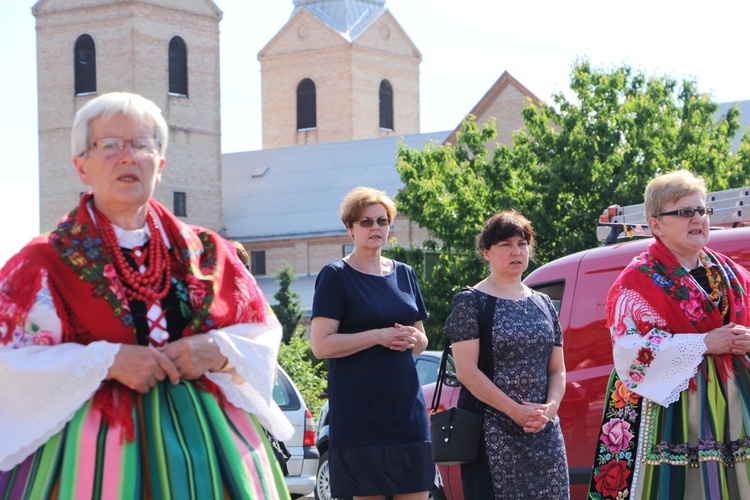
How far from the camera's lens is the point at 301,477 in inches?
493

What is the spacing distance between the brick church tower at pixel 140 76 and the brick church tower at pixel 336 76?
1331cm

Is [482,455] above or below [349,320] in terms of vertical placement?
below

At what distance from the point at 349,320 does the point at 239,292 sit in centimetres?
231

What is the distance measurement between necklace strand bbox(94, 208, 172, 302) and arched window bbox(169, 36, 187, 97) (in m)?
60.7

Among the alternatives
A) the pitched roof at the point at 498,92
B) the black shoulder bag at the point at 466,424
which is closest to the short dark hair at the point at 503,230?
the black shoulder bag at the point at 466,424

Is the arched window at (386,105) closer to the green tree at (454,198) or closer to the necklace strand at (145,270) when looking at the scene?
the green tree at (454,198)

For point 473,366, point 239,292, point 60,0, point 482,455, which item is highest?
point 60,0

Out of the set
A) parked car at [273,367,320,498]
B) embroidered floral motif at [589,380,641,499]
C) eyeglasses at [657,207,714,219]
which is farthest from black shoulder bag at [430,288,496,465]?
parked car at [273,367,320,498]

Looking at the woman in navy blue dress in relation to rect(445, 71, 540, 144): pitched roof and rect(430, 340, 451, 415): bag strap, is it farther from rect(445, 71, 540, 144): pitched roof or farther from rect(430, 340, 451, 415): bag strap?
rect(445, 71, 540, 144): pitched roof

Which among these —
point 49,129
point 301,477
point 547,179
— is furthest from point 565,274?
point 49,129

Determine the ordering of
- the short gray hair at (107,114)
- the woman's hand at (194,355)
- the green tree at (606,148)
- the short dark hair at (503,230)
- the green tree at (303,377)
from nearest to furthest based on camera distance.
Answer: the woman's hand at (194,355), the short gray hair at (107,114), the short dark hair at (503,230), the green tree at (303,377), the green tree at (606,148)

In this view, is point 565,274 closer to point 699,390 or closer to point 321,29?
point 699,390

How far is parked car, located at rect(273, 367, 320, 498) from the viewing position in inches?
491

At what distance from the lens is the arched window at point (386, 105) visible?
8025cm
